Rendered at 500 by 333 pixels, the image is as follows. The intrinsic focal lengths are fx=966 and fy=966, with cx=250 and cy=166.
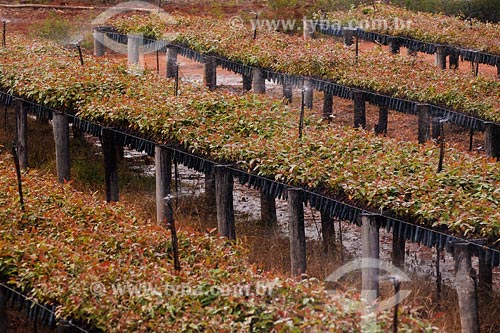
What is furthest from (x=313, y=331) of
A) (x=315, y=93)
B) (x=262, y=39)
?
(x=315, y=93)

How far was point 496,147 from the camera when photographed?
15484 mm

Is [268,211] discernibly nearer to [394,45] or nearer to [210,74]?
[210,74]

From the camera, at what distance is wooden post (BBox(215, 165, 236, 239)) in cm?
1238

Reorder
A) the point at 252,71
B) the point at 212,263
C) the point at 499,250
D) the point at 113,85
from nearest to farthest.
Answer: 1. the point at 212,263
2. the point at 499,250
3. the point at 113,85
4. the point at 252,71

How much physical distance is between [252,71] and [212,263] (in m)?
10.0

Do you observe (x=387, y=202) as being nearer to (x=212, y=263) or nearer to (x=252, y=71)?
(x=212, y=263)

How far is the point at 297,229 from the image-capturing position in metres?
11.8

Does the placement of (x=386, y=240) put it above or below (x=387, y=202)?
below

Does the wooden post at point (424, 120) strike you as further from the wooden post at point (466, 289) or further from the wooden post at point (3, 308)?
the wooden post at point (3, 308)

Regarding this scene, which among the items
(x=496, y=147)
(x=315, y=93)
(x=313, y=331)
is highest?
(x=313, y=331)

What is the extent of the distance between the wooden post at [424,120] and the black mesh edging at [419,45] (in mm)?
4846

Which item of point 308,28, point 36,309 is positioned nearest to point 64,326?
point 36,309

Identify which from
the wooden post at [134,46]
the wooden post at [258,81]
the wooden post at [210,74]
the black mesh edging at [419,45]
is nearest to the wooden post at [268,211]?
the wooden post at [258,81]

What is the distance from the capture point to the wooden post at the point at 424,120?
1558 cm
